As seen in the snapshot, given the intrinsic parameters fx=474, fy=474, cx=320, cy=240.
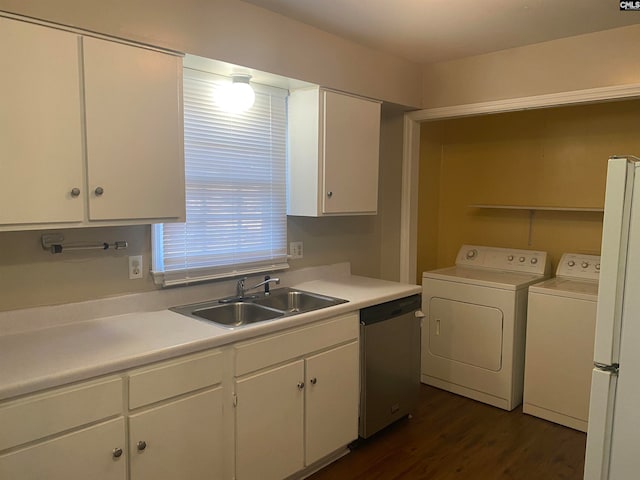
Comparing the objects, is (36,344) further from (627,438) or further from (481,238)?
(481,238)

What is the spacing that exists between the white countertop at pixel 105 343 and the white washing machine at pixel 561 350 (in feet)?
4.83

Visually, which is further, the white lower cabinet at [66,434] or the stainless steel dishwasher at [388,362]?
the stainless steel dishwasher at [388,362]

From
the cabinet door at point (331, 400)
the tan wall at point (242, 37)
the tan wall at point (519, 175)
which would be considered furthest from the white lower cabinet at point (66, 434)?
the tan wall at point (519, 175)

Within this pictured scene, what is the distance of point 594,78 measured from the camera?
2.78m

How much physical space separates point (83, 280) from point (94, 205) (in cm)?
45

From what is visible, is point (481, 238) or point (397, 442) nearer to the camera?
point (397, 442)

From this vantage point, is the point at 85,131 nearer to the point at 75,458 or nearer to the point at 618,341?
the point at 75,458

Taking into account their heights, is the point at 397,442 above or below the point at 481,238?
below

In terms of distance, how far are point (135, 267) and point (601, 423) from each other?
6.63 ft

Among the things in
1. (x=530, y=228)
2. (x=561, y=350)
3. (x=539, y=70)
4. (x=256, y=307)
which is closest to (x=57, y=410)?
(x=256, y=307)

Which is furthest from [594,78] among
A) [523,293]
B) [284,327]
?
[284,327]

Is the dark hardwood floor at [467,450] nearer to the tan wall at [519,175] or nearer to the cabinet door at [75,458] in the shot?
the cabinet door at [75,458]

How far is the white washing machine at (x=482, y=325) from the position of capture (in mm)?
3285

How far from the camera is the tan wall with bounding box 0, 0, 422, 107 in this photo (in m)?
1.83
